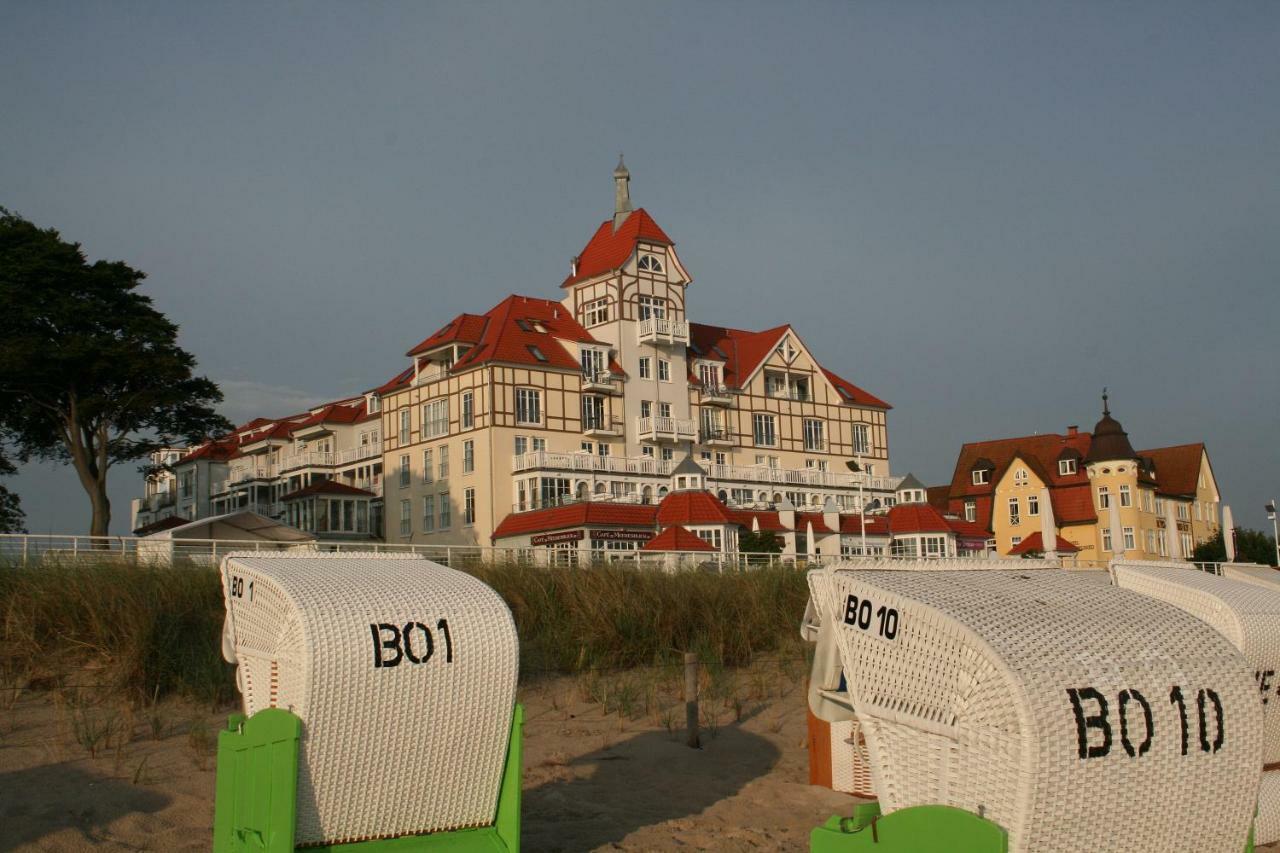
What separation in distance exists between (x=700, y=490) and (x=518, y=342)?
10451mm

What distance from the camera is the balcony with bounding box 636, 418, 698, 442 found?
53.4 metres

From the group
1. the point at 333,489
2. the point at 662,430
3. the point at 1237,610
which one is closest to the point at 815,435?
the point at 662,430

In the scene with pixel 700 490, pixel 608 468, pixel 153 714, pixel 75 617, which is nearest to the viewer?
pixel 153 714

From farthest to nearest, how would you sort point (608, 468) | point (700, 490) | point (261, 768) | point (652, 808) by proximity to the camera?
1. point (608, 468)
2. point (700, 490)
3. point (652, 808)
4. point (261, 768)

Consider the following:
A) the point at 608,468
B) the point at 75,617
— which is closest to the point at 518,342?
the point at 608,468

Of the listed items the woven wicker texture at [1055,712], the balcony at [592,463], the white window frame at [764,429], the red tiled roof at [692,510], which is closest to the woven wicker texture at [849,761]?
the woven wicker texture at [1055,712]

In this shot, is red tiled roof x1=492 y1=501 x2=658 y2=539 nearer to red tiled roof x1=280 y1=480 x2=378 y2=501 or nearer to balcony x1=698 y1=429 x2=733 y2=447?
balcony x1=698 y1=429 x2=733 y2=447

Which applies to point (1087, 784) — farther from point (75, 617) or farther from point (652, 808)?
point (75, 617)

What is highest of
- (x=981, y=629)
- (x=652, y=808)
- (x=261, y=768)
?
(x=981, y=629)

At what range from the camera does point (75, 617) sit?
12.5m

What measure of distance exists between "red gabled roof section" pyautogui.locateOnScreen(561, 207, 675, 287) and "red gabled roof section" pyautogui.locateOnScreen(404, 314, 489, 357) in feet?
15.5

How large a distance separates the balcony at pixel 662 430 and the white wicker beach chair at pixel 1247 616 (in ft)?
150

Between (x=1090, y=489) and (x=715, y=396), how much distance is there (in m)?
21.1

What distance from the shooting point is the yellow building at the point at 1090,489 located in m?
64.9
